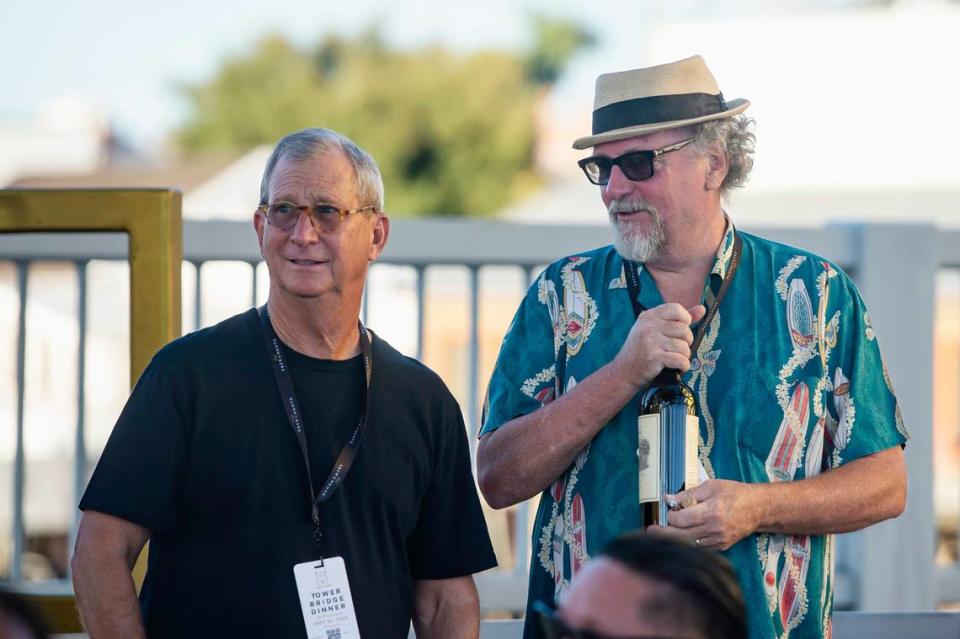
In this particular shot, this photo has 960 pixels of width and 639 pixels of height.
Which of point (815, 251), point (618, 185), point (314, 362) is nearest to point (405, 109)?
point (815, 251)

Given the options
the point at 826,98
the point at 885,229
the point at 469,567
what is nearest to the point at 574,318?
the point at 469,567

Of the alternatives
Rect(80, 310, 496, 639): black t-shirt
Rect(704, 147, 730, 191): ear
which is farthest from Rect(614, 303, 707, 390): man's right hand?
Rect(80, 310, 496, 639): black t-shirt

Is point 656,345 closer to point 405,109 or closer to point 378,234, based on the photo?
point 378,234

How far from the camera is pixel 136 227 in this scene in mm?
3836

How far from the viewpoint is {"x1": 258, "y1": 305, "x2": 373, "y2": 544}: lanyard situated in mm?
2963

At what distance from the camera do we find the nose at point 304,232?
10.0 feet

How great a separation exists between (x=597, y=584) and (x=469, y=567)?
1.39m

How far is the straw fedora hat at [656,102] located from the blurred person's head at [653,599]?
5.19ft

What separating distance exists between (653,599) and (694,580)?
0.24 feet

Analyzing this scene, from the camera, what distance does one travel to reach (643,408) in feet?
10.4

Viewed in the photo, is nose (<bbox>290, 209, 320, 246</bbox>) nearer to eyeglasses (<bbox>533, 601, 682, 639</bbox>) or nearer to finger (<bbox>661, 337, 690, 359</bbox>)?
finger (<bbox>661, 337, 690, 359</bbox>)

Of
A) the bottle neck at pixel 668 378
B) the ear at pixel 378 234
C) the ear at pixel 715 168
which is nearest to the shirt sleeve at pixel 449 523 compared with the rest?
the ear at pixel 378 234

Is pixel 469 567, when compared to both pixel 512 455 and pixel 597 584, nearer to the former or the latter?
pixel 512 455

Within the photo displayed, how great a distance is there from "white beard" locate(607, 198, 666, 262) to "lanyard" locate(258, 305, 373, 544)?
2.39ft
